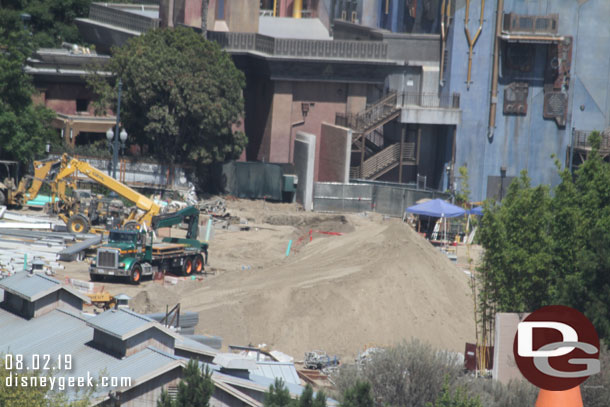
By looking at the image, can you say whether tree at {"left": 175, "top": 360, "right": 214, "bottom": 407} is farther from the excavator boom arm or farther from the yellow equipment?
the excavator boom arm

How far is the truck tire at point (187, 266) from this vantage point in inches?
1547

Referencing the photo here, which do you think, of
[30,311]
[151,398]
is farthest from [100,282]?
[151,398]

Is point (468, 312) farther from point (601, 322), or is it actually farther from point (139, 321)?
point (139, 321)

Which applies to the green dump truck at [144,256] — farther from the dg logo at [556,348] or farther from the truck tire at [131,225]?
the dg logo at [556,348]

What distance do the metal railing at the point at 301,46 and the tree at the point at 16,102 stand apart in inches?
472

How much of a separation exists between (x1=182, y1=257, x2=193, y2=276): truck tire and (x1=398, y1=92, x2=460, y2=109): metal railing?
86.6 ft

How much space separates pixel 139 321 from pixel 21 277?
639 cm

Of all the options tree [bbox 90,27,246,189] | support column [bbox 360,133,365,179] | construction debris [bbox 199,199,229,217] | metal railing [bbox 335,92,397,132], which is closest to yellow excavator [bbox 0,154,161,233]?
construction debris [bbox 199,199,229,217]

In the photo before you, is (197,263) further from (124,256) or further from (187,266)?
(124,256)

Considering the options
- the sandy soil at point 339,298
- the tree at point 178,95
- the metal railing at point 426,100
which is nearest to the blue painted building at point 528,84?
the metal railing at point 426,100

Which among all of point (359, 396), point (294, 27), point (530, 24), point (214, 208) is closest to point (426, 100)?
point (530, 24)

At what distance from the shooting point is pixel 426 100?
207 feet

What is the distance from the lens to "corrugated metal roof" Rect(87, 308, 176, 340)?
19688 millimetres

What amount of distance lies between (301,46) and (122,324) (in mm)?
41525
